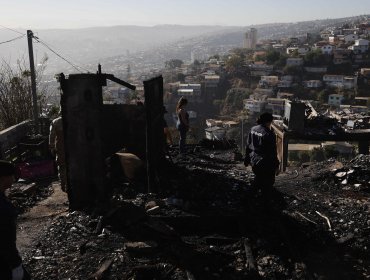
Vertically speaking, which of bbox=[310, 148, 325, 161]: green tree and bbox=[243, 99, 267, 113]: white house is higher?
bbox=[243, 99, 267, 113]: white house

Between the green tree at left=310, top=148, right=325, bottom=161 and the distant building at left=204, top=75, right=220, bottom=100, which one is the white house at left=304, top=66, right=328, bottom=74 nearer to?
the distant building at left=204, top=75, right=220, bottom=100

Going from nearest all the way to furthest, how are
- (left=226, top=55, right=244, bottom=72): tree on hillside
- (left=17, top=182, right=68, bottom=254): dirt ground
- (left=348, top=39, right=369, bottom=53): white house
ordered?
(left=17, top=182, right=68, bottom=254): dirt ground, (left=348, top=39, right=369, bottom=53): white house, (left=226, top=55, right=244, bottom=72): tree on hillside

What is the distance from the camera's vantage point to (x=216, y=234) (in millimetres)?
6312

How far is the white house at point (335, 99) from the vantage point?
6589 cm

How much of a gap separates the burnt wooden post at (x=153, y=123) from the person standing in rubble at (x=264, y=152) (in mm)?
2024

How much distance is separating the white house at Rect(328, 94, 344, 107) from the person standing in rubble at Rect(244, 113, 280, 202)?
6369 centimetres

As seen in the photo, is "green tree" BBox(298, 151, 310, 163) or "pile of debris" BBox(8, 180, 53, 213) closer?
"pile of debris" BBox(8, 180, 53, 213)

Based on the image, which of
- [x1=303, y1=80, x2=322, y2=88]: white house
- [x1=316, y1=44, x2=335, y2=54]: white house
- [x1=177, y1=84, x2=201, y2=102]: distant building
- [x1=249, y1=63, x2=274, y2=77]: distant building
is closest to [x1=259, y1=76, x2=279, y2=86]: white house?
[x1=249, y1=63, x2=274, y2=77]: distant building

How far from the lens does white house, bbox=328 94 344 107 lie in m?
65.9

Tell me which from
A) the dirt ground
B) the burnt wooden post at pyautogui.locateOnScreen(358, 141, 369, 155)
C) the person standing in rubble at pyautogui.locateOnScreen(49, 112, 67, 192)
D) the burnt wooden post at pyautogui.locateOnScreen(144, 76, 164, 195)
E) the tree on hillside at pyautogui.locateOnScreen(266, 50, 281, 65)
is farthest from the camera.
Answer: the tree on hillside at pyautogui.locateOnScreen(266, 50, 281, 65)

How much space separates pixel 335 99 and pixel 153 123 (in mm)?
65319

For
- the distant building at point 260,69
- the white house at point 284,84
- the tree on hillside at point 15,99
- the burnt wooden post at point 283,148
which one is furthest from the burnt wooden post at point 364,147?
the distant building at point 260,69

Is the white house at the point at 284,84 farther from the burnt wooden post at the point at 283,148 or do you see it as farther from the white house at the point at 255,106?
A: the burnt wooden post at the point at 283,148

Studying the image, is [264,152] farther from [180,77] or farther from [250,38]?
[250,38]
